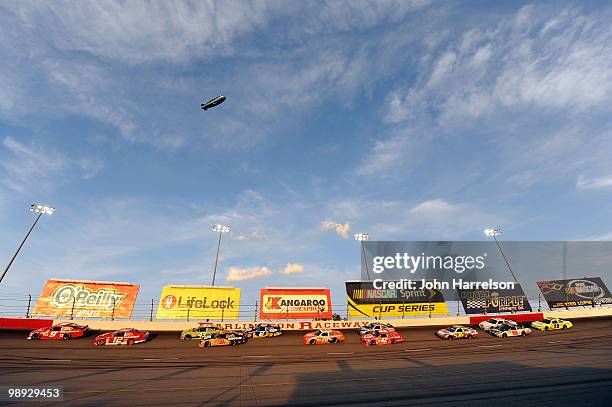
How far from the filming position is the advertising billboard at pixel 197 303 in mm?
32156

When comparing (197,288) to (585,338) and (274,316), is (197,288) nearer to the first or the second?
(274,316)

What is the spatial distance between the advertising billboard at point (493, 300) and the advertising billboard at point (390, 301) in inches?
135

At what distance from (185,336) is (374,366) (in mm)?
17129

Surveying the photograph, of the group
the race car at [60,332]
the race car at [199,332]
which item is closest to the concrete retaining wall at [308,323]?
the race car at [60,332]

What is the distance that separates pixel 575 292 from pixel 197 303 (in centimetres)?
4609

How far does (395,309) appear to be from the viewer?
35531mm

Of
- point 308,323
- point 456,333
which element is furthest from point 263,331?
point 456,333

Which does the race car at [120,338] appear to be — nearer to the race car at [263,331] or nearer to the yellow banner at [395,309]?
the race car at [263,331]

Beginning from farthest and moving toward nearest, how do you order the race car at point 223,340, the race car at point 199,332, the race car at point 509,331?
the race car at point 509,331 → the race car at point 199,332 → the race car at point 223,340

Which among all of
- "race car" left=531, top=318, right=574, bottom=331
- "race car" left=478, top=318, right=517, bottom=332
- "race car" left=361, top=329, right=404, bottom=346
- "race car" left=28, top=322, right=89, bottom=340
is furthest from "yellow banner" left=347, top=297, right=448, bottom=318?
"race car" left=28, top=322, right=89, bottom=340

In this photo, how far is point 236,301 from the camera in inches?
1348

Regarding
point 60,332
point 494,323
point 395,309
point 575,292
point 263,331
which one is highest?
point 575,292

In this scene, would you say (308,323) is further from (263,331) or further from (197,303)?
(197,303)

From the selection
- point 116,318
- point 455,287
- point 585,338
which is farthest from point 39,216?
point 585,338
